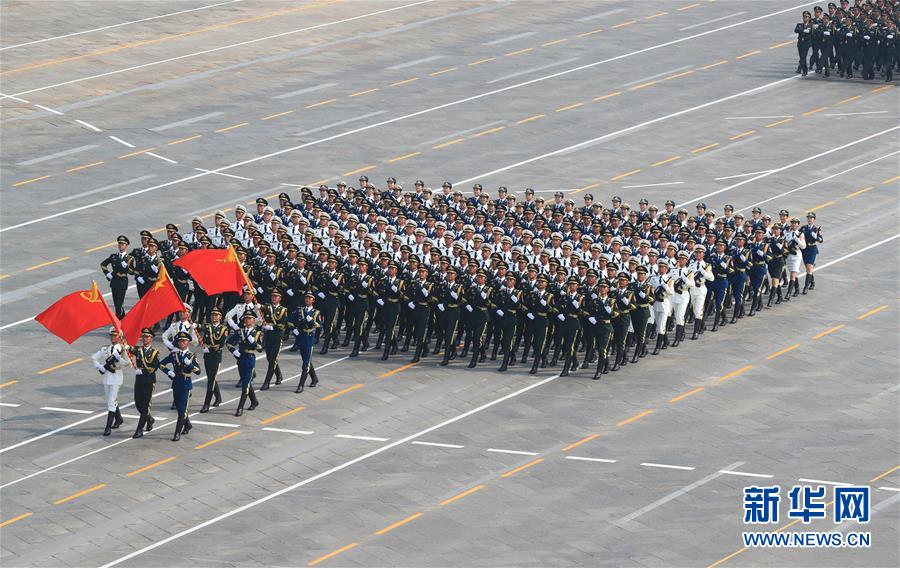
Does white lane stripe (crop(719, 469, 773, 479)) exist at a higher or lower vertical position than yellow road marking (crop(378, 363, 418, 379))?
lower

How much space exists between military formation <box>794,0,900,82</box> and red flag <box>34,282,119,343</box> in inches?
1646

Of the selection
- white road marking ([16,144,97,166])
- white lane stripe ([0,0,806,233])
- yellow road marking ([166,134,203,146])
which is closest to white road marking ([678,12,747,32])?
white lane stripe ([0,0,806,233])

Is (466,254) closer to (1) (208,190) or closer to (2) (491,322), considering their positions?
(2) (491,322)

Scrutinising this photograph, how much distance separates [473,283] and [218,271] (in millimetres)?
6629

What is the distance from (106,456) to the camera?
44.2 m

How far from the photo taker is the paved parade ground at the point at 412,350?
133ft

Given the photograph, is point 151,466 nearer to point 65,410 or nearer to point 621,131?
point 65,410

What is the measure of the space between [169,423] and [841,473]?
51.5ft

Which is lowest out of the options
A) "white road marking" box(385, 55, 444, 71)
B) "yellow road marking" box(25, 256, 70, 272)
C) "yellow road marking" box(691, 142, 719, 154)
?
"yellow road marking" box(25, 256, 70, 272)

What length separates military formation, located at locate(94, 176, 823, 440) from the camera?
4978 centimetres

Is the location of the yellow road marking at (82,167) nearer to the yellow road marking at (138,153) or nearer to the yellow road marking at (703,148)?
the yellow road marking at (138,153)

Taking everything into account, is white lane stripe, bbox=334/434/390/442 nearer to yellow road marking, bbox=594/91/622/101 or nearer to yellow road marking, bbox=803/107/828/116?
yellow road marking, bbox=803/107/828/116

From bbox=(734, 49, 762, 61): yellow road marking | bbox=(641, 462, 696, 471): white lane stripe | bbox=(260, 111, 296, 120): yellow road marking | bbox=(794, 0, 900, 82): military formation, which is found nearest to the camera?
bbox=(641, 462, 696, 471): white lane stripe

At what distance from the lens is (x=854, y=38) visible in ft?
261
